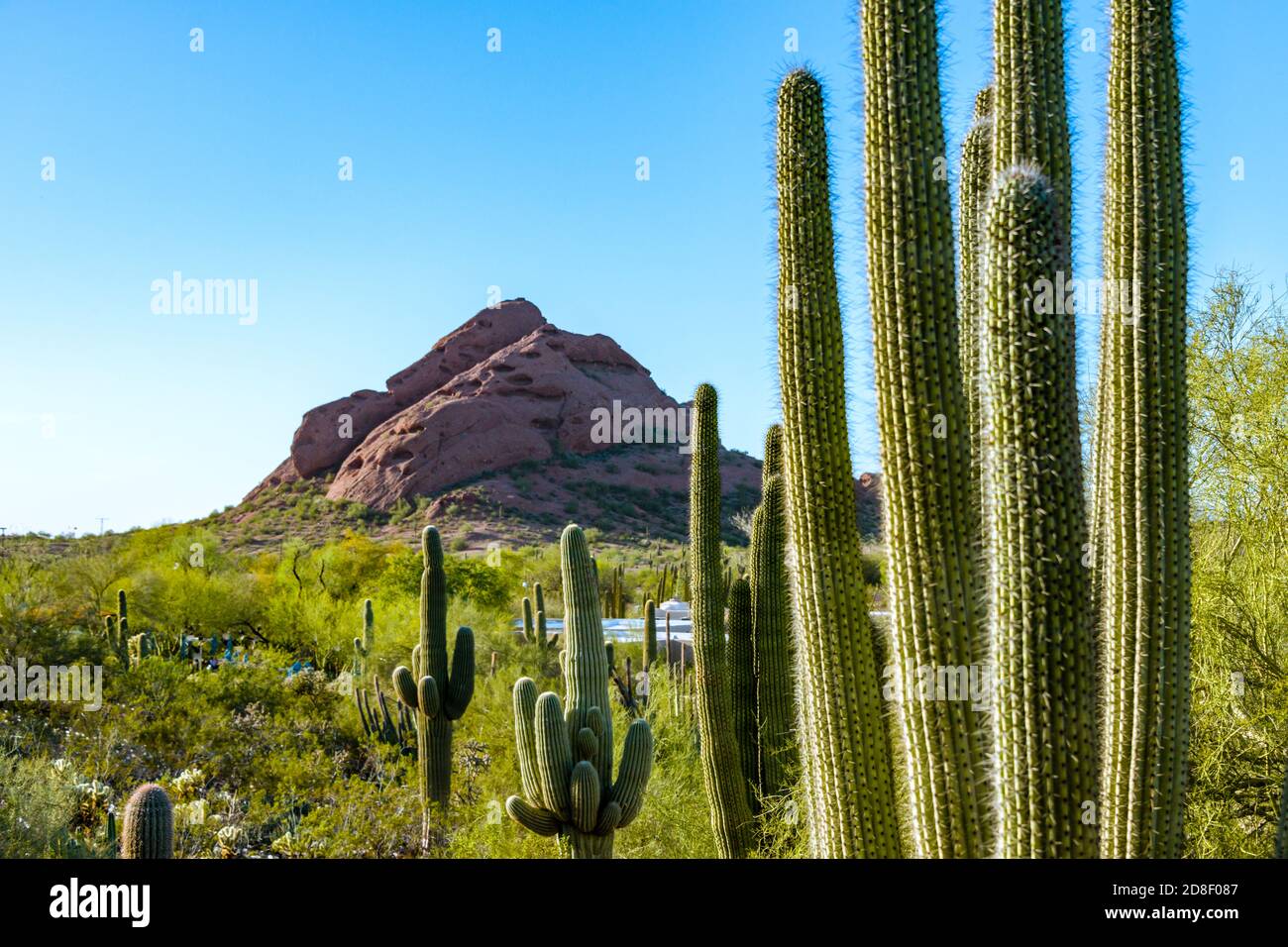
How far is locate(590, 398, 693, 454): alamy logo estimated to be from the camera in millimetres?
59500

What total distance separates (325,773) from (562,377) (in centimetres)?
5894

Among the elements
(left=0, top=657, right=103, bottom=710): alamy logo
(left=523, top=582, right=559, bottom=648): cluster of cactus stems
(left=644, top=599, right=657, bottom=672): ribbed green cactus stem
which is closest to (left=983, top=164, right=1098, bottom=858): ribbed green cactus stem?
(left=644, top=599, right=657, bottom=672): ribbed green cactus stem

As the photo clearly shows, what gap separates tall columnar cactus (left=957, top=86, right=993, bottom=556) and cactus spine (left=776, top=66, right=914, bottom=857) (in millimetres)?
451

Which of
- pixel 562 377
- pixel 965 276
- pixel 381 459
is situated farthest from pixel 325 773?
pixel 562 377

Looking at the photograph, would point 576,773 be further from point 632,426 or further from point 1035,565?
point 632,426

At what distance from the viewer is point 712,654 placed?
6840 mm

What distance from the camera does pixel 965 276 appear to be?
12.6 feet

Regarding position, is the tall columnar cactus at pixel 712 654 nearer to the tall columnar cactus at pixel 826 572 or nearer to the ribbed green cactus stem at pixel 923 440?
the tall columnar cactus at pixel 826 572

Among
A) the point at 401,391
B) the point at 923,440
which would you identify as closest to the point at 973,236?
the point at 923,440

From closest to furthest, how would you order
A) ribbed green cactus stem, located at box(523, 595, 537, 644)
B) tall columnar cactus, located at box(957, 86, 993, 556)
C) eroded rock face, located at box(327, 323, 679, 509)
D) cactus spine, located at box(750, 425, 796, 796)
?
tall columnar cactus, located at box(957, 86, 993, 556) < cactus spine, located at box(750, 425, 796, 796) < ribbed green cactus stem, located at box(523, 595, 537, 644) < eroded rock face, located at box(327, 323, 679, 509)
